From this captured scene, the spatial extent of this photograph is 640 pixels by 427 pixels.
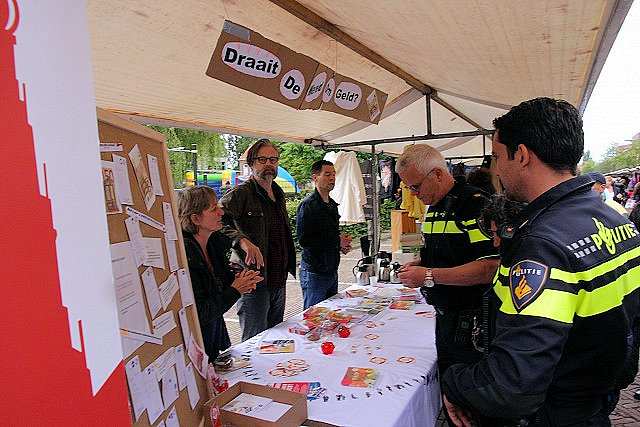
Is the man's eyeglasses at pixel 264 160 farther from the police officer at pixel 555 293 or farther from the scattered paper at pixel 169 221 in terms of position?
the police officer at pixel 555 293

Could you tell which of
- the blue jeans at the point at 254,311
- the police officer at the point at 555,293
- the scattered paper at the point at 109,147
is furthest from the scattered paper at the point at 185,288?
the blue jeans at the point at 254,311

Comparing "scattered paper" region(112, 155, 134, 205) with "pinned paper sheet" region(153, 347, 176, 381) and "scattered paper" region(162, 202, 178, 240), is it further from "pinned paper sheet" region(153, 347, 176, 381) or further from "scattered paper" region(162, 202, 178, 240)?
"pinned paper sheet" region(153, 347, 176, 381)

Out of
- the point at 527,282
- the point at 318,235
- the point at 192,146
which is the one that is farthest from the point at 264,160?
the point at 192,146

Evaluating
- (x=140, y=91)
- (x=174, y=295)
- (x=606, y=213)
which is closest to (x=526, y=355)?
(x=606, y=213)

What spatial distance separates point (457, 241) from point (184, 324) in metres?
1.30

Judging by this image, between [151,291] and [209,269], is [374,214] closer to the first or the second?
[209,269]

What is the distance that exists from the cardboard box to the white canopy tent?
1.75m

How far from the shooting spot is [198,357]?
5.33ft

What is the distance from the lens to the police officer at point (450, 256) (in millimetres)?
2020

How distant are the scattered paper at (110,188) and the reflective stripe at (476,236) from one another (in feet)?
5.03

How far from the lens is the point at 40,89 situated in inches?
19.6

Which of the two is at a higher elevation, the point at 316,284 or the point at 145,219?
the point at 145,219

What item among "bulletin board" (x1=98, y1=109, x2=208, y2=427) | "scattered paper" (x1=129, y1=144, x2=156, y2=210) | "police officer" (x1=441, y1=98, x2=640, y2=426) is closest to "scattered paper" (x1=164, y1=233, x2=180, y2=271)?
"bulletin board" (x1=98, y1=109, x2=208, y2=427)

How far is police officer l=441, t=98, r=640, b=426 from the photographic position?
1.15 m
